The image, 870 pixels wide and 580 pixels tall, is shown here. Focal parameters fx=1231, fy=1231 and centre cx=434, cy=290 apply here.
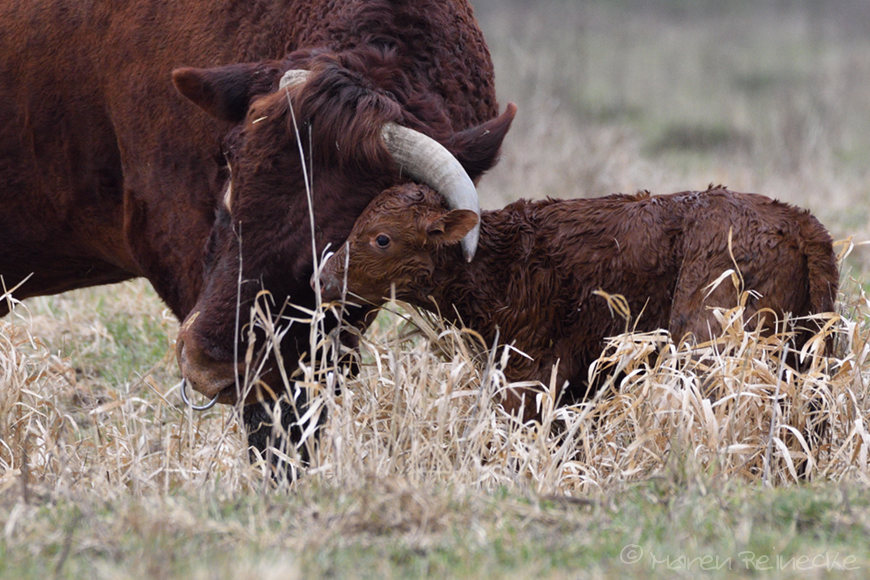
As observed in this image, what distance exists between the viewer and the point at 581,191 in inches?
438

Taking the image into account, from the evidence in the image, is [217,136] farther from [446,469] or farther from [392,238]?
[446,469]

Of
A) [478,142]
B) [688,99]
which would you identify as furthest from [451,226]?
[688,99]

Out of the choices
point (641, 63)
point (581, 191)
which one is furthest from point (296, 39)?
point (641, 63)

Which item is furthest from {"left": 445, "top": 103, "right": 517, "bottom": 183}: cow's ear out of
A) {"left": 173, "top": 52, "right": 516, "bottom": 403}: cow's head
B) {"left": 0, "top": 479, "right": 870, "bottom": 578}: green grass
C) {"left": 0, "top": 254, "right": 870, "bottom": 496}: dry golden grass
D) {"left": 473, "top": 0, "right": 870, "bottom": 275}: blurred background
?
{"left": 473, "top": 0, "right": 870, "bottom": 275}: blurred background

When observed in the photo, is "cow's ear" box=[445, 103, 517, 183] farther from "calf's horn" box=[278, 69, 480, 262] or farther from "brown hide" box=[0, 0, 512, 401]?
"calf's horn" box=[278, 69, 480, 262]

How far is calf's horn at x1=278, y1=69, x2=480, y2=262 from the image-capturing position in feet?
13.4

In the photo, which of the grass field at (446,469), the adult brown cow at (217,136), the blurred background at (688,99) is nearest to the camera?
the grass field at (446,469)

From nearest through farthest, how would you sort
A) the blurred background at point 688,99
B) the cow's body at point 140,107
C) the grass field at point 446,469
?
the grass field at point 446,469, the cow's body at point 140,107, the blurred background at point 688,99

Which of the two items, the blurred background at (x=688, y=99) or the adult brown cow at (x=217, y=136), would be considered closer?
the adult brown cow at (x=217, y=136)

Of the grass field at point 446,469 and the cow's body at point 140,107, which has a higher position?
the cow's body at point 140,107

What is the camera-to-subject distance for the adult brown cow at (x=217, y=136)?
13.8 feet

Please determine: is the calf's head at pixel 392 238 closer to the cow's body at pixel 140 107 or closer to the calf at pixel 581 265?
the calf at pixel 581 265

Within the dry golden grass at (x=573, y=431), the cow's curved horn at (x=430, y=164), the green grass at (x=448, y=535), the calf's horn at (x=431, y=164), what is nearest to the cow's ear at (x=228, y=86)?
the calf's horn at (x=431, y=164)

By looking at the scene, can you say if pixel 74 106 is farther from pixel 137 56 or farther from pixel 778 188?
pixel 778 188
